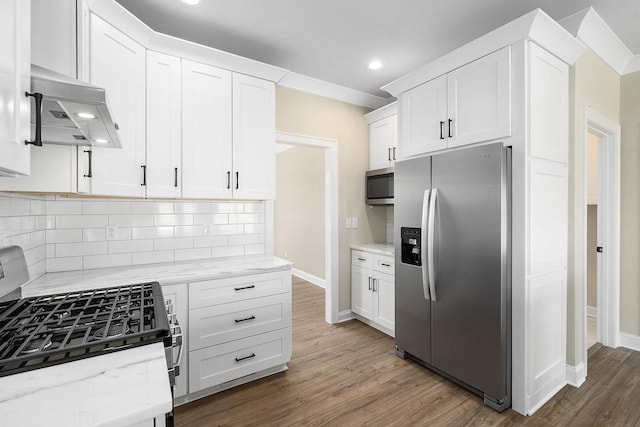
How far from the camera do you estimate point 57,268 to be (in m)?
2.12

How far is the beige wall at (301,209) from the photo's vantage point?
17.7 ft

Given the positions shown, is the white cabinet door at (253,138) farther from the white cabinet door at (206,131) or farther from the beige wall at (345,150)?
the beige wall at (345,150)

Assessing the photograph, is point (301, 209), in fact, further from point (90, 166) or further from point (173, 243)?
point (90, 166)

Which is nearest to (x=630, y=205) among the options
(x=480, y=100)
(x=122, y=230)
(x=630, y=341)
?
(x=630, y=341)

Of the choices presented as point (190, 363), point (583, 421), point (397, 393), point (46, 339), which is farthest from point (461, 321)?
point (46, 339)

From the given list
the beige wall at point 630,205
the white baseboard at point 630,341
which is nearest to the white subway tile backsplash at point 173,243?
the beige wall at point 630,205

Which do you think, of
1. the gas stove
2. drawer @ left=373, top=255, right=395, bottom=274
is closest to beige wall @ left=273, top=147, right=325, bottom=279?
drawer @ left=373, top=255, right=395, bottom=274

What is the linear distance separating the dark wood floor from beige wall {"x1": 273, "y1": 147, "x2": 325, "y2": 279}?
2785 mm

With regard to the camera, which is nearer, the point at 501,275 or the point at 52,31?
the point at 52,31

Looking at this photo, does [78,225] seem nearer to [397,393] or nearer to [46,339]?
[46,339]

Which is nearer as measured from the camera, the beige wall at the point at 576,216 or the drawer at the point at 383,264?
the beige wall at the point at 576,216

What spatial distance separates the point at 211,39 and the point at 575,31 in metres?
2.85

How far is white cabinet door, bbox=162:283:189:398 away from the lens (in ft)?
6.66

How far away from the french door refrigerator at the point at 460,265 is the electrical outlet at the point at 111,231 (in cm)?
232
